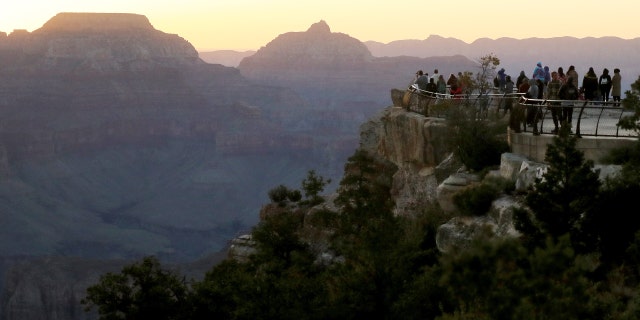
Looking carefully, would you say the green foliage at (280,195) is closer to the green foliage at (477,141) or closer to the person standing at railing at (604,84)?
the green foliage at (477,141)

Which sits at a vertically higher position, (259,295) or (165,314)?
(259,295)

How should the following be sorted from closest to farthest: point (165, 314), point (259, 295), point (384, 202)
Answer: point (259, 295) → point (165, 314) → point (384, 202)

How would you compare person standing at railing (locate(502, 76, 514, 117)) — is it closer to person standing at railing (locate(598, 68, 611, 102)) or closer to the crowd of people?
the crowd of people

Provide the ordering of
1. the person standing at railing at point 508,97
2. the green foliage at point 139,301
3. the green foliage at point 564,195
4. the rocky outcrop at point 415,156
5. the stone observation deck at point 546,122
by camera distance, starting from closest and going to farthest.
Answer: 1. the green foliage at point 564,195
2. the stone observation deck at point 546,122
3. the green foliage at point 139,301
4. the person standing at railing at point 508,97
5. the rocky outcrop at point 415,156

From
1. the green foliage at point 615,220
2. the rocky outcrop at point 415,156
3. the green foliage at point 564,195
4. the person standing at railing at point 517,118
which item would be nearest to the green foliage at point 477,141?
the person standing at railing at point 517,118

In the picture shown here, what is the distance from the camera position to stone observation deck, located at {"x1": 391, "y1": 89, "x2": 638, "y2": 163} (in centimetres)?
2244

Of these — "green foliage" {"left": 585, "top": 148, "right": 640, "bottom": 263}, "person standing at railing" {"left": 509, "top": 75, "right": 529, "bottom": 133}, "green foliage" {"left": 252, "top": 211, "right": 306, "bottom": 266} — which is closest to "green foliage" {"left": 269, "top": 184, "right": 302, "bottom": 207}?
"green foliage" {"left": 252, "top": 211, "right": 306, "bottom": 266}

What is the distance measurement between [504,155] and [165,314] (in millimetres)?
12490

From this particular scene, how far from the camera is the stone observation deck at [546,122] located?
73.6 feet

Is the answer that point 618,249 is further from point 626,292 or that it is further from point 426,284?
point 426,284

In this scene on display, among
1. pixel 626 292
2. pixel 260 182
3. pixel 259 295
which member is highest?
pixel 626 292

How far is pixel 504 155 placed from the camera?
2434cm

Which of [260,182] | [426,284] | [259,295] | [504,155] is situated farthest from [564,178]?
[260,182]

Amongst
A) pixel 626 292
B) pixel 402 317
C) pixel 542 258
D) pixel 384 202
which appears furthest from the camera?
pixel 384 202
